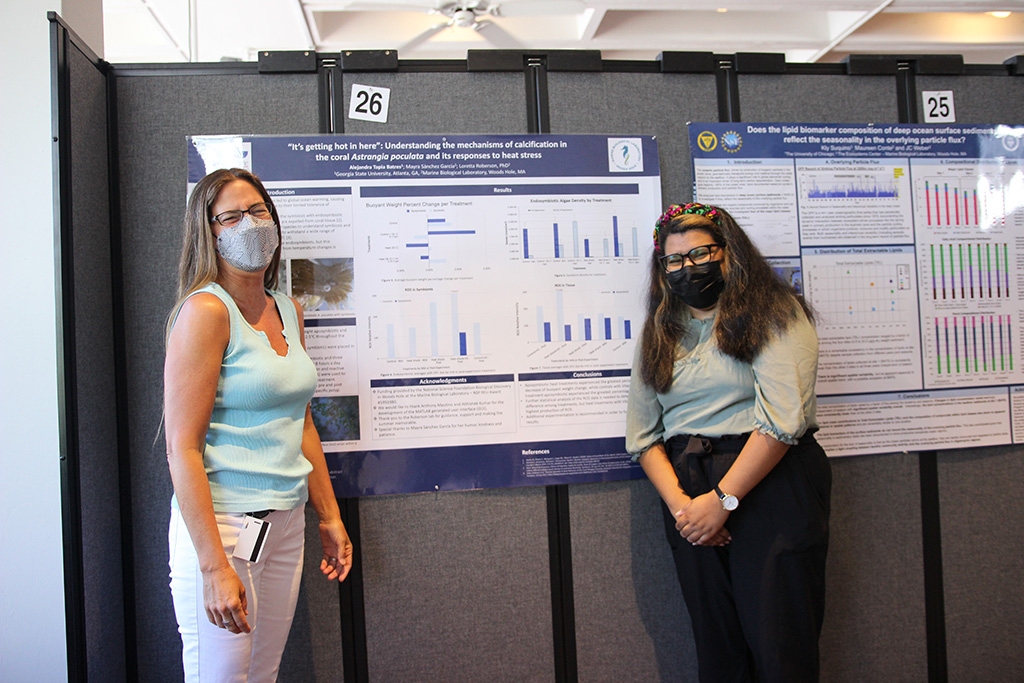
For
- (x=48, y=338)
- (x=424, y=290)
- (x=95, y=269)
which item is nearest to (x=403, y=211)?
(x=424, y=290)

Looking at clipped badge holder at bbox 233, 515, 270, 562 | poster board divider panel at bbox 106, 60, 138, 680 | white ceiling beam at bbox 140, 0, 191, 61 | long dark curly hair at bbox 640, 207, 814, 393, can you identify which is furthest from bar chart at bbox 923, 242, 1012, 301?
white ceiling beam at bbox 140, 0, 191, 61

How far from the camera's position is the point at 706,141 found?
6.04 ft

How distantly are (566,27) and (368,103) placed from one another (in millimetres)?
3336

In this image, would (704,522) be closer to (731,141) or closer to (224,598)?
(224,598)

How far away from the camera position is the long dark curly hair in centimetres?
144

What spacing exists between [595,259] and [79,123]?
1.45 meters

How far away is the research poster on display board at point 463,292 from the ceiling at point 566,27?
2503 millimetres

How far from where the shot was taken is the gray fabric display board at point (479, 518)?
1.68 meters

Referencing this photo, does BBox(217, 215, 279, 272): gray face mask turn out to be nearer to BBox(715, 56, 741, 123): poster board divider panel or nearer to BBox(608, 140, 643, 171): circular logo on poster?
BBox(608, 140, 643, 171): circular logo on poster

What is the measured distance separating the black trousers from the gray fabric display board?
291mm

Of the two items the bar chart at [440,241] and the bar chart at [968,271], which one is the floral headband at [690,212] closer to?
the bar chart at [440,241]

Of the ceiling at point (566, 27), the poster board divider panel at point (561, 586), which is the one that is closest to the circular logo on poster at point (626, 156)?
the poster board divider panel at point (561, 586)

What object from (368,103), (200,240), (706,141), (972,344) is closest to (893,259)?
(972,344)

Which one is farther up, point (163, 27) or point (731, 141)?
point (163, 27)
